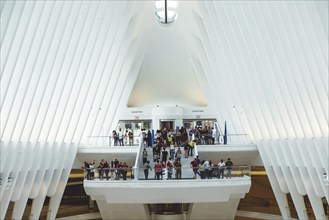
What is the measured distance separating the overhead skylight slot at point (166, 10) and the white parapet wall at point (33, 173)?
10.1 metres

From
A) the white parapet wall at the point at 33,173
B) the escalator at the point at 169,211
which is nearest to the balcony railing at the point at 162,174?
→ the white parapet wall at the point at 33,173

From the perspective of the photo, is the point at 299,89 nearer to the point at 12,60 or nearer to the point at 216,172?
the point at 216,172

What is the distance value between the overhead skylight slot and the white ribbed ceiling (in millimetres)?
1483

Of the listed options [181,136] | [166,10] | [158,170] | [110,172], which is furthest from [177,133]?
[166,10]

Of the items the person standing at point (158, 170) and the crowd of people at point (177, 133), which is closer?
the person standing at point (158, 170)

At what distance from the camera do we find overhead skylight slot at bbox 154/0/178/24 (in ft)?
85.6

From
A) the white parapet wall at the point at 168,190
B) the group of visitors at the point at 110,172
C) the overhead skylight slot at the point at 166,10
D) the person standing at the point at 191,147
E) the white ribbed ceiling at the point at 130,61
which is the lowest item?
the white parapet wall at the point at 168,190

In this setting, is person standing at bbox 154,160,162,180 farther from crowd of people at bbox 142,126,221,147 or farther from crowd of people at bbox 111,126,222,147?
crowd of people at bbox 111,126,222,147

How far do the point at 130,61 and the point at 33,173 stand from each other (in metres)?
13.2

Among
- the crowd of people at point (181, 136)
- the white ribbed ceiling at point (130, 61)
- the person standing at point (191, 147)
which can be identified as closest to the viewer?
the white ribbed ceiling at point (130, 61)

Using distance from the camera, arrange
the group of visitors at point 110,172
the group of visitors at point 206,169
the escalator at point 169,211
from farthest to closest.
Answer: the escalator at point 169,211, the group of visitors at point 110,172, the group of visitors at point 206,169

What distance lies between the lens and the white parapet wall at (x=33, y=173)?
1884cm

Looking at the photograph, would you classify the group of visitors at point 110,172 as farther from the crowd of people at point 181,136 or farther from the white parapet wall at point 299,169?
the white parapet wall at point 299,169

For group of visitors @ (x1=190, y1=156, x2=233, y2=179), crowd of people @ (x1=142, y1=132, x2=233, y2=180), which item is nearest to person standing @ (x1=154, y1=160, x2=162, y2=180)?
crowd of people @ (x1=142, y1=132, x2=233, y2=180)
